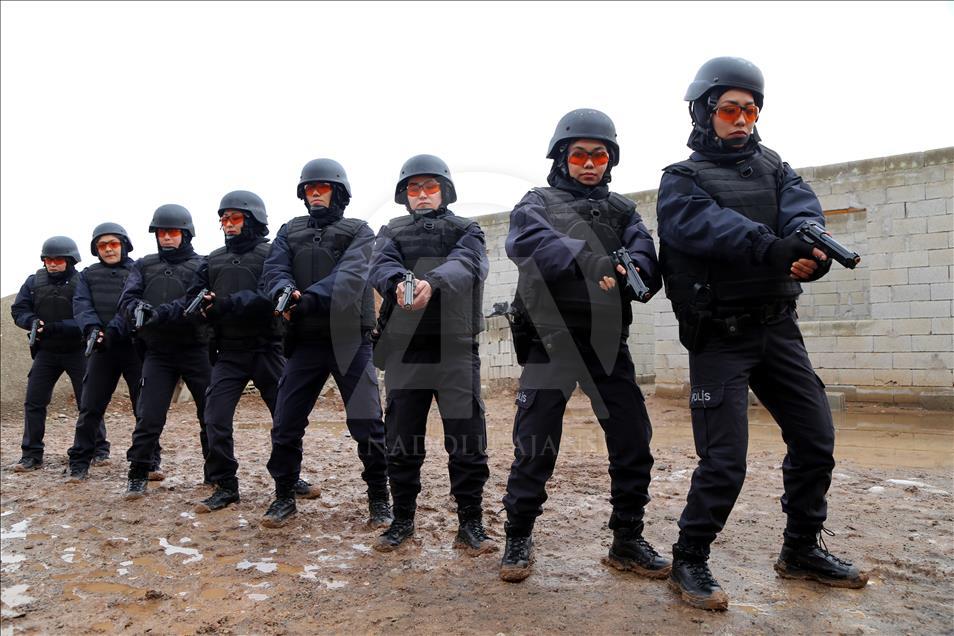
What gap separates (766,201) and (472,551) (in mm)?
2200

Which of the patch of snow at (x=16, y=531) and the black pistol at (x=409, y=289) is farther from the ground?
the black pistol at (x=409, y=289)

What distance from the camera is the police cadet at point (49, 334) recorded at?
677cm

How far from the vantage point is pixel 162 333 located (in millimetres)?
5312

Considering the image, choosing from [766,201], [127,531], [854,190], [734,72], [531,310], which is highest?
[854,190]

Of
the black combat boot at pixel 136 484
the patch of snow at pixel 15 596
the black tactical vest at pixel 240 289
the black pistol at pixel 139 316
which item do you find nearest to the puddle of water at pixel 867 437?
the black tactical vest at pixel 240 289

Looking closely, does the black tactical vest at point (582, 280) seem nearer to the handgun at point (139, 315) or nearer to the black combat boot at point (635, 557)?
the black combat boot at point (635, 557)

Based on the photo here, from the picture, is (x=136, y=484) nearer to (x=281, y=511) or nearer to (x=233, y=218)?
(x=281, y=511)

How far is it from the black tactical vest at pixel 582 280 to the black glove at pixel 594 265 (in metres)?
0.05

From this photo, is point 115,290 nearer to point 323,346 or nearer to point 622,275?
point 323,346

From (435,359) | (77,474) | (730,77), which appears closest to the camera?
(730,77)

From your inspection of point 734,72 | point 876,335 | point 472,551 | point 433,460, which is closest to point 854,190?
point 876,335

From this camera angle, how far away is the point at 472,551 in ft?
11.7

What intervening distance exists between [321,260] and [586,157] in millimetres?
1902

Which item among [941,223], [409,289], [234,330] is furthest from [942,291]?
[234,330]
